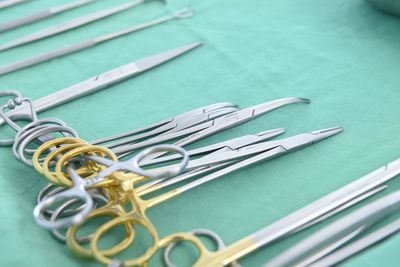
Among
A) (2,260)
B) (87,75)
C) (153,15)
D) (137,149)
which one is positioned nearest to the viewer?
(2,260)

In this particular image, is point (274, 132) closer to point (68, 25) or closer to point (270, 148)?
point (270, 148)

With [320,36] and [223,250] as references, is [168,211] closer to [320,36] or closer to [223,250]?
[223,250]

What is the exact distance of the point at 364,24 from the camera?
820 mm

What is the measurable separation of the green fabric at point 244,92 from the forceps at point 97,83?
0.01 metres

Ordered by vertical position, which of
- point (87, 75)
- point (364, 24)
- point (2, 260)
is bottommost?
point (2, 260)

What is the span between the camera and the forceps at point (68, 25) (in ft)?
2.67

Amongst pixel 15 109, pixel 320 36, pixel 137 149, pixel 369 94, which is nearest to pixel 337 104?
pixel 369 94

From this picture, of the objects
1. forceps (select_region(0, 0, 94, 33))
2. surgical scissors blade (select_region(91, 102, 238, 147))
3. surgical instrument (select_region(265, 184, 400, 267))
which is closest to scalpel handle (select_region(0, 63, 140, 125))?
surgical scissors blade (select_region(91, 102, 238, 147))

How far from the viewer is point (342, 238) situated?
1.64ft

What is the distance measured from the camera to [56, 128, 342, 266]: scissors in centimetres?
47

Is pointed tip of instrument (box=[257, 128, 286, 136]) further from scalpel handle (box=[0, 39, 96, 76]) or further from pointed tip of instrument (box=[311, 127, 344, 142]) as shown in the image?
scalpel handle (box=[0, 39, 96, 76])

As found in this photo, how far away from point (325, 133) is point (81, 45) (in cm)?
40

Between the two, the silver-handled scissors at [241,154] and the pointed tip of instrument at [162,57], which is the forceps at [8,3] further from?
the silver-handled scissors at [241,154]

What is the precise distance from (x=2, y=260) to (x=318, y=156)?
13.9 inches
